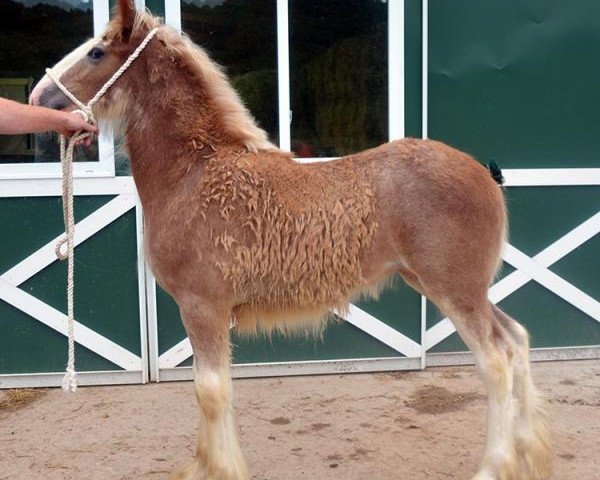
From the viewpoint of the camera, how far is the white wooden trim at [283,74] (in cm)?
458

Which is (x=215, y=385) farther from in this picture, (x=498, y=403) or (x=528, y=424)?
(x=528, y=424)

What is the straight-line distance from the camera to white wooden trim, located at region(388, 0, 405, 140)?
4598mm

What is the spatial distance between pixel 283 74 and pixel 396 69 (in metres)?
0.80

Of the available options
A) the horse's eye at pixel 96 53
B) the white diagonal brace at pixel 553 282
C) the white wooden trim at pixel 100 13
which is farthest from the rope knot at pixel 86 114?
the white diagonal brace at pixel 553 282

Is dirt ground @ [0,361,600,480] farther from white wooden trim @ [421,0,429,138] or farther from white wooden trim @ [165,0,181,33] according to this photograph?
white wooden trim @ [165,0,181,33]

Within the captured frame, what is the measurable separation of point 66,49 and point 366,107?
2.13m

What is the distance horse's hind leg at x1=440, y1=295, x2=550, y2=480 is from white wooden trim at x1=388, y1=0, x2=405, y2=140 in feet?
6.28

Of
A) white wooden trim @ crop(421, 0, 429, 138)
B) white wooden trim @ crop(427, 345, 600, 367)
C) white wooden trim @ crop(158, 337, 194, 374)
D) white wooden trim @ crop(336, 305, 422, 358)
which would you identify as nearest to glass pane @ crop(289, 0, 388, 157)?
white wooden trim @ crop(421, 0, 429, 138)

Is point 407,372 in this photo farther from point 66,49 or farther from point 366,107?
point 66,49

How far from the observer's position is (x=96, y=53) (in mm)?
3006

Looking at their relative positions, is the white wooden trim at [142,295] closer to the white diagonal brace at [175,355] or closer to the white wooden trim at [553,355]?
the white diagonal brace at [175,355]

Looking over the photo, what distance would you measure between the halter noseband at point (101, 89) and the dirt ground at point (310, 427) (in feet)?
6.03

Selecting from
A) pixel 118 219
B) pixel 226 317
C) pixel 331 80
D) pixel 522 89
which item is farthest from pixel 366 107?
pixel 226 317

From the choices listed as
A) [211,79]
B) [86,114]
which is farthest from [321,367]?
[86,114]
